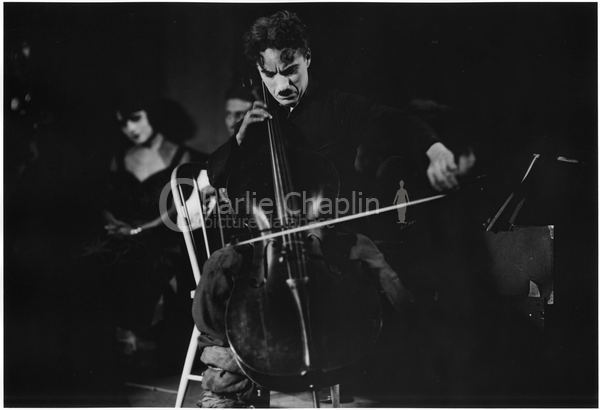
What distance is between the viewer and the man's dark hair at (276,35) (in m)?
2.57

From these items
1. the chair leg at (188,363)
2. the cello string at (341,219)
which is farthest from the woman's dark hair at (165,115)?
the chair leg at (188,363)

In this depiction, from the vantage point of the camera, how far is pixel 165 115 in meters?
2.62

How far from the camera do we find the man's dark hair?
8.43 feet

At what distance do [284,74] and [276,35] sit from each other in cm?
19

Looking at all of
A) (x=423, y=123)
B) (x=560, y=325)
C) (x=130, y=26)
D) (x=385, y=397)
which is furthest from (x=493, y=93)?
(x=130, y=26)

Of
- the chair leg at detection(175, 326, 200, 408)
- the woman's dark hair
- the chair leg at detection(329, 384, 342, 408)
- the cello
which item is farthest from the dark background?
the chair leg at detection(329, 384, 342, 408)

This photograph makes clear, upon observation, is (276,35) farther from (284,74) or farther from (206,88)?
(206,88)

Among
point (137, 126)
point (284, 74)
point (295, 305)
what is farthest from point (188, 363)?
point (284, 74)

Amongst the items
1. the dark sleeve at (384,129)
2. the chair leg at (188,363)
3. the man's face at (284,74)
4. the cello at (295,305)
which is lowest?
the chair leg at (188,363)

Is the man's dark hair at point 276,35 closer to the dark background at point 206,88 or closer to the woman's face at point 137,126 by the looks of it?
the dark background at point 206,88

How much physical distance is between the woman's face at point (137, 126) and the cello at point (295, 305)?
0.64m

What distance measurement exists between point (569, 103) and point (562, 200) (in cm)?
45

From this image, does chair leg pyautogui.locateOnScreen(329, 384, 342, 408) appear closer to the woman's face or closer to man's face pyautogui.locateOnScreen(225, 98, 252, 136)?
man's face pyautogui.locateOnScreen(225, 98, 252, 136)

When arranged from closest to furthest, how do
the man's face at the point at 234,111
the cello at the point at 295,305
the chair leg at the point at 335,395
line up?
the cello at the point at 295,305, the chair leg at the point at 335,395, the man's face at the point at 234,111
